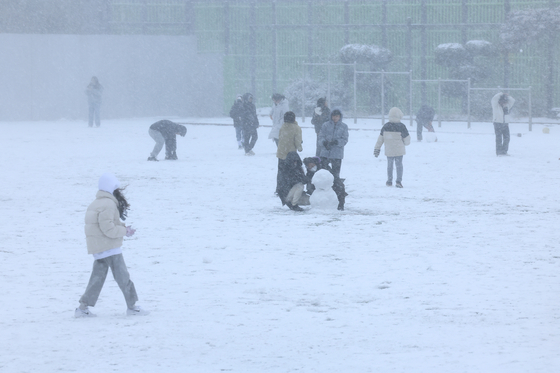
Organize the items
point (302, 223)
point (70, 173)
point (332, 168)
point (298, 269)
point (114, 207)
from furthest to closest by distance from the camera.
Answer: point (70, 173) → point (332, 168) → point (302, 223) → point (298, 269) → point (114, 207)

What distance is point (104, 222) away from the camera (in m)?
7.35

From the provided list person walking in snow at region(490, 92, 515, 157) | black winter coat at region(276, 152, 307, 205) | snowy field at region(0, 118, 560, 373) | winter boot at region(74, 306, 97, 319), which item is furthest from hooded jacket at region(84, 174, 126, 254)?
person walking in snow at region(490, 92, 515, 157)

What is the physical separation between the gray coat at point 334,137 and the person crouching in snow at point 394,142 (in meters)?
1.45

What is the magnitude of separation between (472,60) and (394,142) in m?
20.1

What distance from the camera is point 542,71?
34250mm

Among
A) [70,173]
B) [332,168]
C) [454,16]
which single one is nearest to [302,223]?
[332,168]

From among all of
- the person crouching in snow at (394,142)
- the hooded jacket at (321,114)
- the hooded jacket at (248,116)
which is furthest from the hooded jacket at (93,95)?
the person crouching in snow at (394,142)

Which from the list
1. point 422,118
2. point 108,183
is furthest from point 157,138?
point 108,183

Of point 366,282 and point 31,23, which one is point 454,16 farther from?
point 366,282

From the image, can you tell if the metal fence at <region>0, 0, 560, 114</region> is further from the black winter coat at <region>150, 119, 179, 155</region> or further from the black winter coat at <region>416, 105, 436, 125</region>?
the black winter coat at <region>150, 119, 179, 155</region>

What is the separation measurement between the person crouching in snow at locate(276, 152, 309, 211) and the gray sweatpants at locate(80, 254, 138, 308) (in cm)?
593

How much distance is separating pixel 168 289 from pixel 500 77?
28.7 m

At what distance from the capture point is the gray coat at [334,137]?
1425 cm

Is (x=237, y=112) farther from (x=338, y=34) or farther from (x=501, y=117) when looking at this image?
(x=338, y=34)
